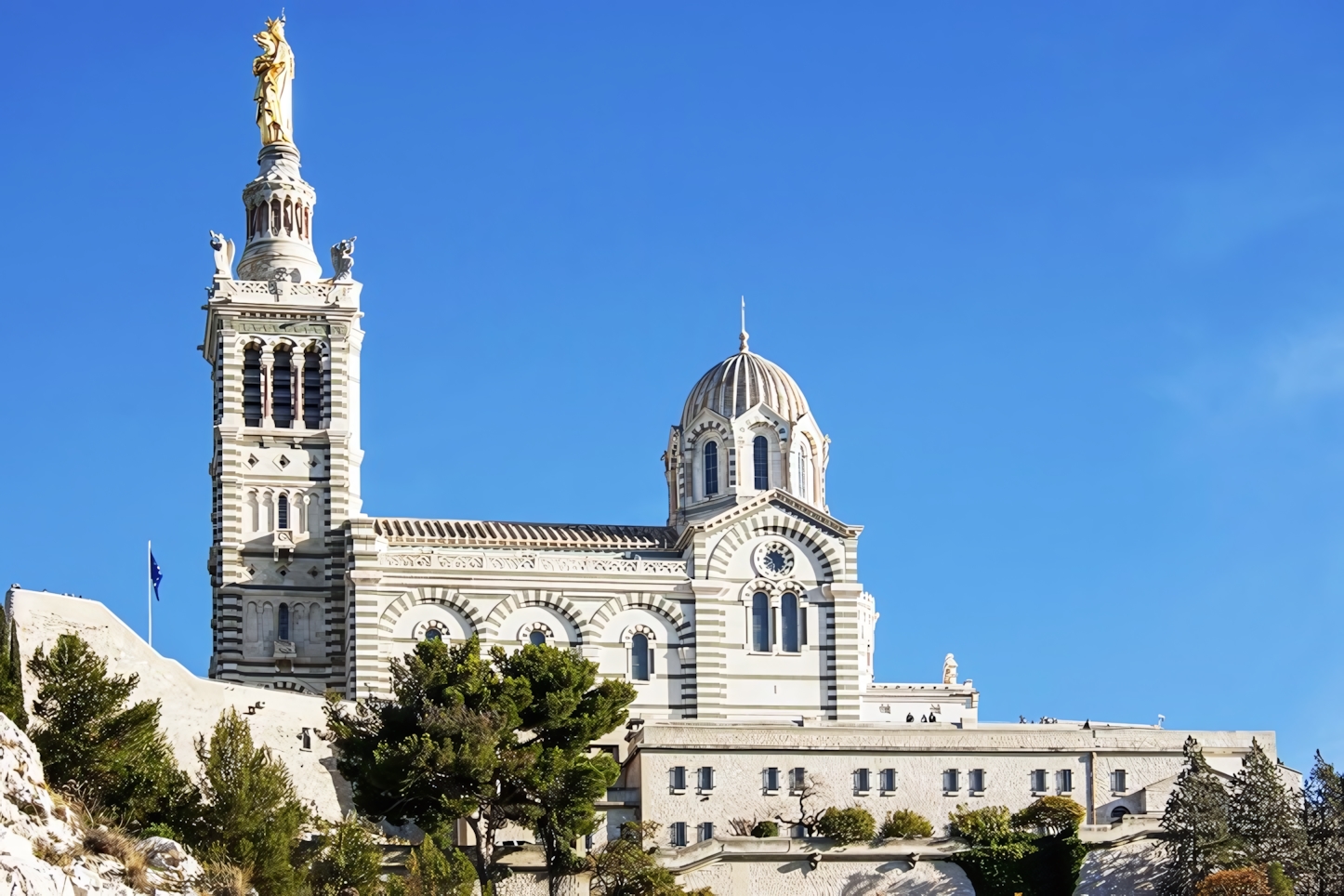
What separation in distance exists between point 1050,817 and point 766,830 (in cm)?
777

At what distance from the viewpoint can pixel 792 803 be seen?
74.1 meters

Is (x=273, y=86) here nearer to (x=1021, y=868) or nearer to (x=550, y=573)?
(x=550, y=573)

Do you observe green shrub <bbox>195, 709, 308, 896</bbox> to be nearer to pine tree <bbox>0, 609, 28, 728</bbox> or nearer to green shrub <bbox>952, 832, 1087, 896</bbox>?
pine tree <bbox>0, 609, 28, 728</bbox>

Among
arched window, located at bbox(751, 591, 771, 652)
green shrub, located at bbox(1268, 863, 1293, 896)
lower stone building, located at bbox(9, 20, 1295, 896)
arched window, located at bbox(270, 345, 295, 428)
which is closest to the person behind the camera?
green shrub, located at bbox(1268, 863, 1293, 896)

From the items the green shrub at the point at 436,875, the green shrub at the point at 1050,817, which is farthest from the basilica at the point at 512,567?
the green shrub at the point at 436,875

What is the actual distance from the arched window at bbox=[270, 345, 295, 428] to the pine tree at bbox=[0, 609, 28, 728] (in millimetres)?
21803

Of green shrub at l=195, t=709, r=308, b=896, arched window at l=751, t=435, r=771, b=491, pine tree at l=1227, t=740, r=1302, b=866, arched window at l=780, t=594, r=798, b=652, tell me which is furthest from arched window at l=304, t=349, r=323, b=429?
pine tree at l=1227, t=740, r=1302, b=866

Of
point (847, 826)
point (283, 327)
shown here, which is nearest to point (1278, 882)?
point (847, 826)

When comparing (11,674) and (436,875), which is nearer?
(11,674)

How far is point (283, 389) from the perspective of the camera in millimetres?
84562

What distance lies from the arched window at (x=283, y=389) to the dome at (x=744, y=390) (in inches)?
531

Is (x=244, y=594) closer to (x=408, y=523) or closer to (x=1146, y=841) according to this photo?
(x=408, y=523)

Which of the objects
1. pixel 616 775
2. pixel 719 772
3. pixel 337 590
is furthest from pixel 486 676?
pixel 337 590

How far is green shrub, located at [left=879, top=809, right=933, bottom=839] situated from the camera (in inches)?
2820
